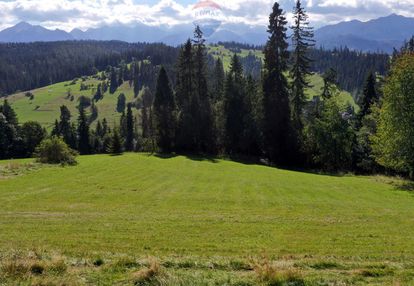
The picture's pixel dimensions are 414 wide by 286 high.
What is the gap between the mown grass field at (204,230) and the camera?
10.4m

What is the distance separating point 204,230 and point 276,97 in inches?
1671

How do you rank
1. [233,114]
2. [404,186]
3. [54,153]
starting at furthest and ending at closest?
[233,114] < [54,153] < [404,186]

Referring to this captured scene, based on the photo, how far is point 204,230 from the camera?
18422mm

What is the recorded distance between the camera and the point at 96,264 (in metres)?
11.6

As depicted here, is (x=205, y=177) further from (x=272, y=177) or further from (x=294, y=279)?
(x=294, y=279)

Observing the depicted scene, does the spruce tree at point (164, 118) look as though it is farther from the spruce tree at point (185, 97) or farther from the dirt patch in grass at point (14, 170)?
the dirt patch in grass at point (14, 170)

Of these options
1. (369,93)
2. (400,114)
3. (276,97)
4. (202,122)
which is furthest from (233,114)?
(400,114)

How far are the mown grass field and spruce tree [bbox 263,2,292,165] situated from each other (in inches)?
741

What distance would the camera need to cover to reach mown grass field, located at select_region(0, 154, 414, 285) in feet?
34.0

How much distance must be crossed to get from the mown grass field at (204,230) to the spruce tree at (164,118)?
1106 inches

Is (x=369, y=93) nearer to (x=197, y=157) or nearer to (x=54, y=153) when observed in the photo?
(x=197, y=157)

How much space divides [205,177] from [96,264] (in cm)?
2879

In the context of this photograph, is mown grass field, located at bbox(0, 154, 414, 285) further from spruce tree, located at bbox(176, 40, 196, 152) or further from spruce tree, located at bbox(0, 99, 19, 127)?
spruce tree, located at bbox(0, 99, 19, 127)

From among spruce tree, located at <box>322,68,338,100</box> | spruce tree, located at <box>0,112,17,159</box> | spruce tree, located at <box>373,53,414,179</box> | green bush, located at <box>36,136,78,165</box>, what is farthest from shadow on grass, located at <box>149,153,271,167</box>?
spruce tree, located at <box>0,112,17,159</box>
